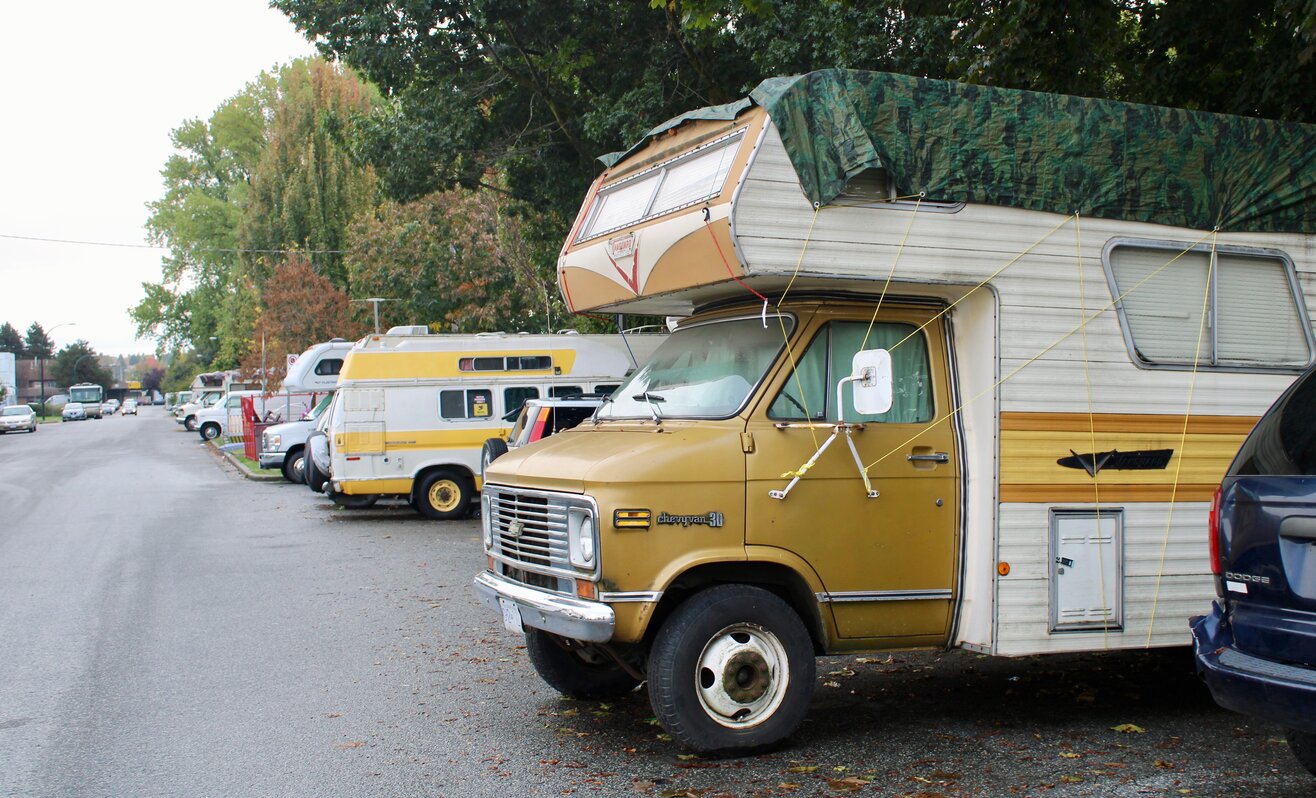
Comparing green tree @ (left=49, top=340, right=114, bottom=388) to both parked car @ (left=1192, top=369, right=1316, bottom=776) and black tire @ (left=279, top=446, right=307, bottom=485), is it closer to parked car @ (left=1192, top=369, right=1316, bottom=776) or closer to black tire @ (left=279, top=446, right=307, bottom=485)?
black tire @ (left=279, top=446, right=307, bottom=485)

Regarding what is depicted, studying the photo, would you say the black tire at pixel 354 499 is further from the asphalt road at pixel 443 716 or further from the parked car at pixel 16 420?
the parked car at pixel 16 420

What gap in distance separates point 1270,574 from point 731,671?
2406 millimetres

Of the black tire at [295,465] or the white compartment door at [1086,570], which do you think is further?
the black tire at [295,465]

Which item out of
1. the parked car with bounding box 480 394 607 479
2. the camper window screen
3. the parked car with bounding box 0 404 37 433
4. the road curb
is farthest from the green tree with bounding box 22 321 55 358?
the camper window screen

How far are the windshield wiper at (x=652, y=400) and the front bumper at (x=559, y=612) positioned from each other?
1.10 meters

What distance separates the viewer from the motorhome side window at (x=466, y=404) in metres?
19.0

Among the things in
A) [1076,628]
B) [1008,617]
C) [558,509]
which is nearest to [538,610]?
[558,509]

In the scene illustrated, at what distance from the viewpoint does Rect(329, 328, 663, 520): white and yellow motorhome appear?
61.6ft

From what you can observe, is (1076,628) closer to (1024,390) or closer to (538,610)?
(1024,390)

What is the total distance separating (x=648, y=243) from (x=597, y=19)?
14052 mm

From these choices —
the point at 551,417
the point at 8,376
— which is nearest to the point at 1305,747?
the point at 551,417

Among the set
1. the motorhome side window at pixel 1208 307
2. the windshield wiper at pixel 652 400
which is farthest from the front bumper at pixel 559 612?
the motorhome side window at pixel 1208 307

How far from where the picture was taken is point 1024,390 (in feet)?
21.0

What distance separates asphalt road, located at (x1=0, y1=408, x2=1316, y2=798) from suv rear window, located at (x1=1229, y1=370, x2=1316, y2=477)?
1573 millimetres
